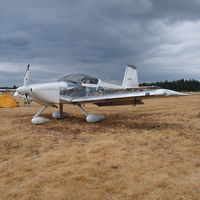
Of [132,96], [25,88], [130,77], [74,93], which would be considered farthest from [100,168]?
[130,77]

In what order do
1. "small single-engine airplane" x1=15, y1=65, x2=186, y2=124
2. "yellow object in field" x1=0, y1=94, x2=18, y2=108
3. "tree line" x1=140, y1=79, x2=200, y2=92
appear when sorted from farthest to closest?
"tree line" x1=140, y1=79, x2=200, y2=92 < "yellow object in field" x1=0, y1=94, x2=18, y2=108 < "small single-engine airplane" x1=15, y1=65, x2=186, y2=124

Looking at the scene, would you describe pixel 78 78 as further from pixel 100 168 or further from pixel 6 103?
pixel 6 103

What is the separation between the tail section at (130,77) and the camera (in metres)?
11.3

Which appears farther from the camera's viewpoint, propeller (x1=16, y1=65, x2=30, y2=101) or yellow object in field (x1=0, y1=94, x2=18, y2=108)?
yellow object in field (x1=0, y1=94, x2=18, y2=108)

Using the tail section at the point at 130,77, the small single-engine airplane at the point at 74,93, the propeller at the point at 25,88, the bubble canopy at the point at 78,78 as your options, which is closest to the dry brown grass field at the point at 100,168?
the small single-engine airplane at the point at 74,93

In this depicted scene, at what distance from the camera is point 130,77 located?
1139 cm

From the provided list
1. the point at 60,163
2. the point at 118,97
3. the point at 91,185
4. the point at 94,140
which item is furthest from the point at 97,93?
the point at 91,185

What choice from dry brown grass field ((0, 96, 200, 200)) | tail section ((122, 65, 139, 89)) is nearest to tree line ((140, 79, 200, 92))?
tail section ((122, 65, 139, 89))

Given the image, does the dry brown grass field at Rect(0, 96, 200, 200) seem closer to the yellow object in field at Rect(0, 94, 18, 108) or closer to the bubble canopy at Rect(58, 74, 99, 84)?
the bubble canopy at Rect(58, 74, 99, 84)

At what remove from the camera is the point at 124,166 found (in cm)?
299

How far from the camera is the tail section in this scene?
11.3 m

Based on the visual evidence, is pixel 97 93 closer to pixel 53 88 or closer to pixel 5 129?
pixel 53 88

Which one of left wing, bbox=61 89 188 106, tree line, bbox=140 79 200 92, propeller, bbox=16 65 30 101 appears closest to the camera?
left wing, bbox=61 89 188 106

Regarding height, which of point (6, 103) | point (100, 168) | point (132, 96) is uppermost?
point (132, 96)
